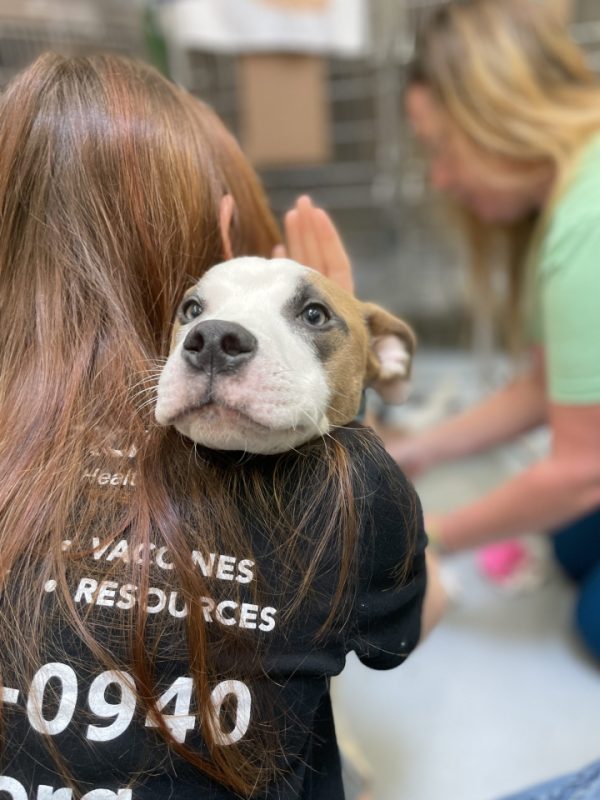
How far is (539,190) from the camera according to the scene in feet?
3.49

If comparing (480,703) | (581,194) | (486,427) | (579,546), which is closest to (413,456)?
(486,427)

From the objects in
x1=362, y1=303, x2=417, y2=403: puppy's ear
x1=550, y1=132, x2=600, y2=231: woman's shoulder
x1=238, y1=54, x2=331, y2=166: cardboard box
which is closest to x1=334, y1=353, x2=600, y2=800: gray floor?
x1=362, y1=303, x2=417, y2=403: puppy's ear

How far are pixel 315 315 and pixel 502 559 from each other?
32.4 inches

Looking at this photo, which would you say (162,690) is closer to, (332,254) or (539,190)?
(332,254)

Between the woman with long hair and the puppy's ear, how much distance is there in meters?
0.14

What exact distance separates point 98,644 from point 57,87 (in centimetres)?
49

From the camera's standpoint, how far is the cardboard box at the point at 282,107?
1524 millimetres

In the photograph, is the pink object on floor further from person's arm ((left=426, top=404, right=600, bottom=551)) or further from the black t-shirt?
the black t-shirt

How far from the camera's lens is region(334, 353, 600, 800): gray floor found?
0.80 metres

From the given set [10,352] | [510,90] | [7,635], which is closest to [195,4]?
[510,90]

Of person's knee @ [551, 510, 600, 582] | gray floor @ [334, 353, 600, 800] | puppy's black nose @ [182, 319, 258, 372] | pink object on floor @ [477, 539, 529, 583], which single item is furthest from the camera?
pink object on floor @ [477, 539, 529, 583]

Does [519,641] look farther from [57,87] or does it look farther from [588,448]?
[57,87]

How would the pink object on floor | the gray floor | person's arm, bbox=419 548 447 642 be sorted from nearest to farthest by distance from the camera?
person's arm, bbox=419 548 447 642 < the gray floor < the pink object on floor

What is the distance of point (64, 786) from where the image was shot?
1.57ft
